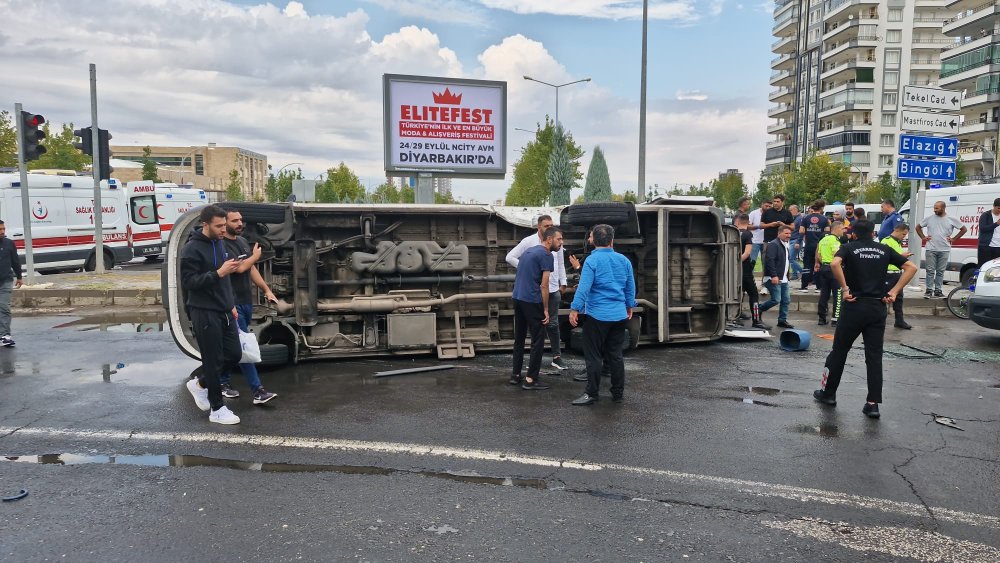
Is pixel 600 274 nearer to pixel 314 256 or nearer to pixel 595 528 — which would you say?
pixel 595 528

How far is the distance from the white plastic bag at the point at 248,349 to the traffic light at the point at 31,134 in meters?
11.2

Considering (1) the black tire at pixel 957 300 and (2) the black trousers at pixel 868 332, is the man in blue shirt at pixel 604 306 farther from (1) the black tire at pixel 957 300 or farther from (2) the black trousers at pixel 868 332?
(1) the black tire at pixel 957 300

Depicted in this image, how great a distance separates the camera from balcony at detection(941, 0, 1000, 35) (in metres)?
51.4

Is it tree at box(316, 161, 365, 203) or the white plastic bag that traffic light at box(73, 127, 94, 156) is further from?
tree at box(316, 161, 365, 203)

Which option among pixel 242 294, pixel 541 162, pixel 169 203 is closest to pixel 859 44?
pixel 541 162

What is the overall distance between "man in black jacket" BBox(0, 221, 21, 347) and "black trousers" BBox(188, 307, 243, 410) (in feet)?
16.4

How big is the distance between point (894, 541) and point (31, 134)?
16306 mm

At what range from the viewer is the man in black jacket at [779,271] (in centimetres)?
1007

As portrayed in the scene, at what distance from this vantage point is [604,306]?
6.12 m

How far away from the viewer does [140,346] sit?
8758mm

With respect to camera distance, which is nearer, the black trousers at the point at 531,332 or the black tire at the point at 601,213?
the black trousers at the point at 531,332

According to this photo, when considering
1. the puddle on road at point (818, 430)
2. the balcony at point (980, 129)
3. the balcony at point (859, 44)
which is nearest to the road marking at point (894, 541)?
the puddle on road at point (818, 430)

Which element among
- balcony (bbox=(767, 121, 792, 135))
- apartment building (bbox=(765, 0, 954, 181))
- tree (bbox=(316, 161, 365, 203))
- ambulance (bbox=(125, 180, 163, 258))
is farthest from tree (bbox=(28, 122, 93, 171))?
balcony (bbox=(767, 121, 792, 135))

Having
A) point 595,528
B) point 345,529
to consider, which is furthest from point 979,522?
point 345,529
